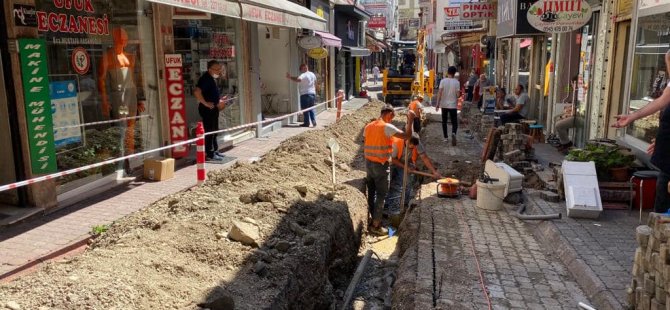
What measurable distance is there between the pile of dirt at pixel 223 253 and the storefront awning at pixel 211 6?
2458 mm

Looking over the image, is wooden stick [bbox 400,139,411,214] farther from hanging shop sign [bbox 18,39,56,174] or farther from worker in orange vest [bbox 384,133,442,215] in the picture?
hanging shop sign [bbox 18,39,56,174]

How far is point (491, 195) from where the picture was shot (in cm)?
748

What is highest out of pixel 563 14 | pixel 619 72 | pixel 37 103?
→ pixel 563 14

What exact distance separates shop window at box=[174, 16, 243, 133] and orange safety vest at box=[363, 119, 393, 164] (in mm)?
4777

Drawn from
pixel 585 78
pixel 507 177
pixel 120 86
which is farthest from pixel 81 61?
pixel 585 78

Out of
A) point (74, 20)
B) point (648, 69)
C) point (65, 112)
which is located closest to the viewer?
point (65, 112)

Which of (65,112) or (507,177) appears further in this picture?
(507,177)

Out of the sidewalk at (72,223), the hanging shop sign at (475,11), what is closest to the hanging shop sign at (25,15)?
the sidewalk at (72,223)

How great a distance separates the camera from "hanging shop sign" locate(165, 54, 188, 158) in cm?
941

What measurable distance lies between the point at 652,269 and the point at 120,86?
7665mm

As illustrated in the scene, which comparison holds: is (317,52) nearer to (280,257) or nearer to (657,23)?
(657,23)


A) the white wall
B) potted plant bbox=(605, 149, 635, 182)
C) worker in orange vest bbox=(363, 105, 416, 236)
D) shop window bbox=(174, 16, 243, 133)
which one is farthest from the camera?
the white wall

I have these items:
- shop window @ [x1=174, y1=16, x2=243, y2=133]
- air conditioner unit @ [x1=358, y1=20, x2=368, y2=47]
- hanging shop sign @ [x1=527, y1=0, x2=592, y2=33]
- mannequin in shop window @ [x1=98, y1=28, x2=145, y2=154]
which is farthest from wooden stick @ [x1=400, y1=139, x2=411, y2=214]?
air conditioner unit @ [x1=358, y1=20, x2=368, y2=47]

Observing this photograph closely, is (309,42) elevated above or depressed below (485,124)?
above
